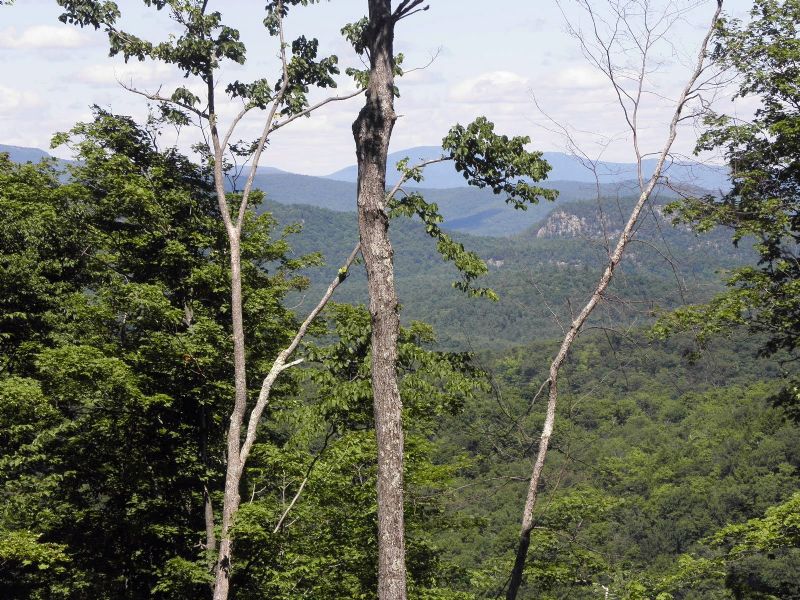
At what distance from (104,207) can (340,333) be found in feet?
24.9

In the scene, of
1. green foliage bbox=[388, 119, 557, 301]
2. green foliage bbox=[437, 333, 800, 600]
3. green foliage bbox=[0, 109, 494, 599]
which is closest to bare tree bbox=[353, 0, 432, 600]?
green foliage bbox=[388, 119, 557, 301]

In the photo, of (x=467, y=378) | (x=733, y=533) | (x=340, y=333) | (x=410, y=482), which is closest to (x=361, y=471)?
(x=410, y=482)

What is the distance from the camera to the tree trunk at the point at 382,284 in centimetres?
547

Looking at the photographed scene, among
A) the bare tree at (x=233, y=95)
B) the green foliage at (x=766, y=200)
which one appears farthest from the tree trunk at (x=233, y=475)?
the green foliage at (x=766, y=200)

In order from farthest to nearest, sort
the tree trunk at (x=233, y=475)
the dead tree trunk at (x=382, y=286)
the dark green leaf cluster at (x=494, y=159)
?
the tree trunk at (x=233, y=475) → the dark green leaf cluster at (x=494, y=159) → the dead tree trunk at (x=382, y=286)

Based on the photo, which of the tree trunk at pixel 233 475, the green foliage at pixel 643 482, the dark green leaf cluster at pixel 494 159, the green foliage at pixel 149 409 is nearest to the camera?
the dark green leaf cluster at pixel 494 159

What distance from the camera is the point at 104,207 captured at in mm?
12828

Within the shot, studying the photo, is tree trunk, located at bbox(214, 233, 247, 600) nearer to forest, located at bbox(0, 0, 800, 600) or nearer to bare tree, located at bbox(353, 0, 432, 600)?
forest, located at bbox(0, 0, 800, 600)

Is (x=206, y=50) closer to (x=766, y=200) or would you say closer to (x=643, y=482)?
(x=766, y=200)

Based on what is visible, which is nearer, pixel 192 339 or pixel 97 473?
pixel 192 339

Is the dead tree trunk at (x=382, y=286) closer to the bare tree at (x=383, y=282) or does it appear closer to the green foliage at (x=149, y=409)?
the bare tree at (x=383, y=282)

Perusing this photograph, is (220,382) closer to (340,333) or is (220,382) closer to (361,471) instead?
(361,471)

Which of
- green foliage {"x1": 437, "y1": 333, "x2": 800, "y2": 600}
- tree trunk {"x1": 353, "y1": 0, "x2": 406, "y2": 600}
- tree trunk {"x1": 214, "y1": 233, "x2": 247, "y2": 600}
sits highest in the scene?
tree trunk {"x1": 353, "y1": 0, "x2": 406, "y2": 600}

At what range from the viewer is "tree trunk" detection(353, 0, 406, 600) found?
5.47 meters
